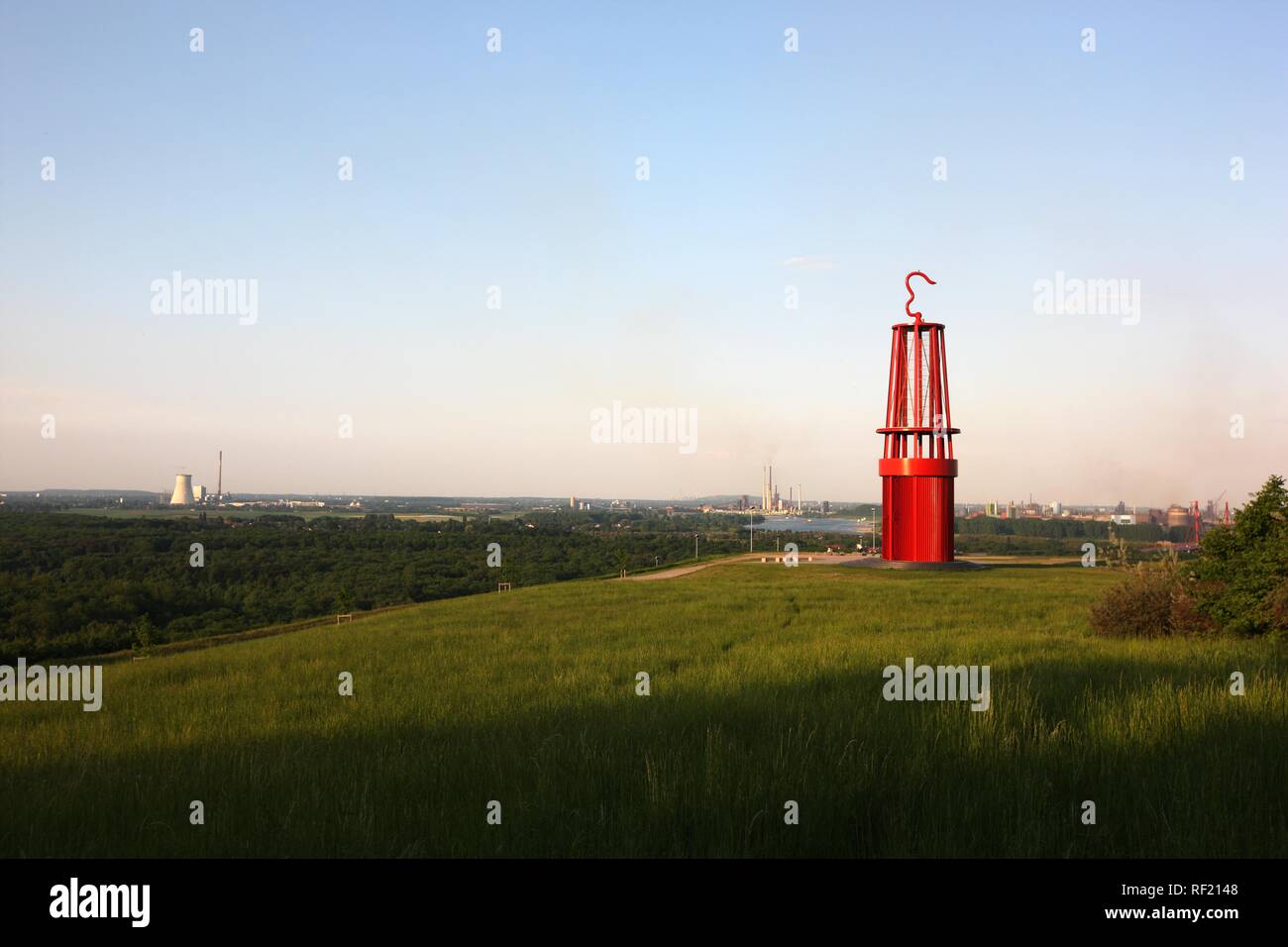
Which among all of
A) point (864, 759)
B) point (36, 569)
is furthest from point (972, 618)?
point (36, 569)

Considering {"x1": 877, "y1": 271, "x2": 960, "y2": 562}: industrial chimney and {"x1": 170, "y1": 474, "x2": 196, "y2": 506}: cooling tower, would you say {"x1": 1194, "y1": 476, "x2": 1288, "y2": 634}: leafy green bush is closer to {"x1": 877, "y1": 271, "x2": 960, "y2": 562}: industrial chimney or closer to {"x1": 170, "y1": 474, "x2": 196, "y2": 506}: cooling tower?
{"x1": 877, "y1": 271, "x2": 960, "y2": 562}: industrial chimney

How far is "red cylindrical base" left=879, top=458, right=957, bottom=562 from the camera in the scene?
35.0 meters

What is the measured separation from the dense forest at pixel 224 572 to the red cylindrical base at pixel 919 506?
23200mm

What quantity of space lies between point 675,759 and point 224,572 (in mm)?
74161

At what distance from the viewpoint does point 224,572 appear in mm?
69938

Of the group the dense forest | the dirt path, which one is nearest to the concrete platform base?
the dirt path

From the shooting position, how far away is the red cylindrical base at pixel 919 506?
35000mm

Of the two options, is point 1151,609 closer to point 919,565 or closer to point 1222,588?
point 1222,588

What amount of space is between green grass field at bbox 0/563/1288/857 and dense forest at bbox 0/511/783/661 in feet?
95.3
